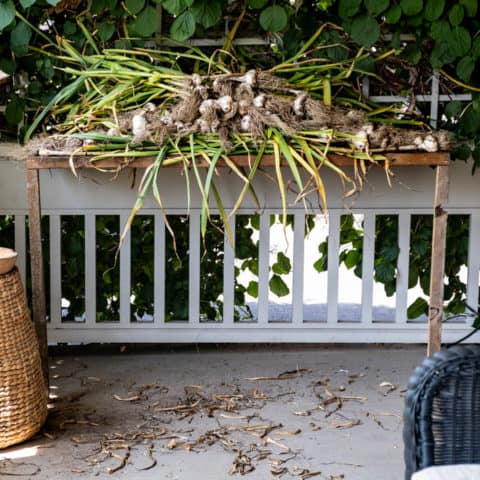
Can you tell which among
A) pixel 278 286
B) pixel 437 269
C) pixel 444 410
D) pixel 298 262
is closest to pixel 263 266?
pixel 298 262

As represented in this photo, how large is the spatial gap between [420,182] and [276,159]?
36.3 inches

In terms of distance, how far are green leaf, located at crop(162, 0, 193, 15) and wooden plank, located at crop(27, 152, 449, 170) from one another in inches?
20.8

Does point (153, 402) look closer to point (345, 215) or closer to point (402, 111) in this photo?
point (345, 215)

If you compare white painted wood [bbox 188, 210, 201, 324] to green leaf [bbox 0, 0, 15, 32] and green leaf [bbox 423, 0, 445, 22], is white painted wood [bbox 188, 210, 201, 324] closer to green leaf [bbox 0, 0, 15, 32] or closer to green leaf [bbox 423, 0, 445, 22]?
green leaf [bbox 0, 0, 15, 32]

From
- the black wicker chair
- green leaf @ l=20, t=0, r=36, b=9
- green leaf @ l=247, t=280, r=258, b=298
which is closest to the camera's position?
the black wicker chair

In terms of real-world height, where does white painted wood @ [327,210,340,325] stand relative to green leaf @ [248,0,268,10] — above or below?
below

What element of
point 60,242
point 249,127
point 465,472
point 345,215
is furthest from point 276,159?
point 465,472

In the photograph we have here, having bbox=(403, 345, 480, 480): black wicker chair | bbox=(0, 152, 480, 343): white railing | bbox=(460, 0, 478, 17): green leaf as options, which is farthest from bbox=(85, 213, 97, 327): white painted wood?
bbox=(403, 345, 480, 480): black wicker chair

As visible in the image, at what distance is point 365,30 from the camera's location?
9.61 ft

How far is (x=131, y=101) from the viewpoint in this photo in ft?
9.16

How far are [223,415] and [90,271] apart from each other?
876mm

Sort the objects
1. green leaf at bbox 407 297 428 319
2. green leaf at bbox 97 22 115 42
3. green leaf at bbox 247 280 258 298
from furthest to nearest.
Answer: green leaf at bbox 247 280 258 298 < green leaf at bbox 407 297 428 319 < green leaf at bbox 97 22 115 42

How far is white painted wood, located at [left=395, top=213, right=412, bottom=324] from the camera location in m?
3.32

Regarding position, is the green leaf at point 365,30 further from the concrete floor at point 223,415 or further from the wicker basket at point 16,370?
the wicker basket at point 16,370
